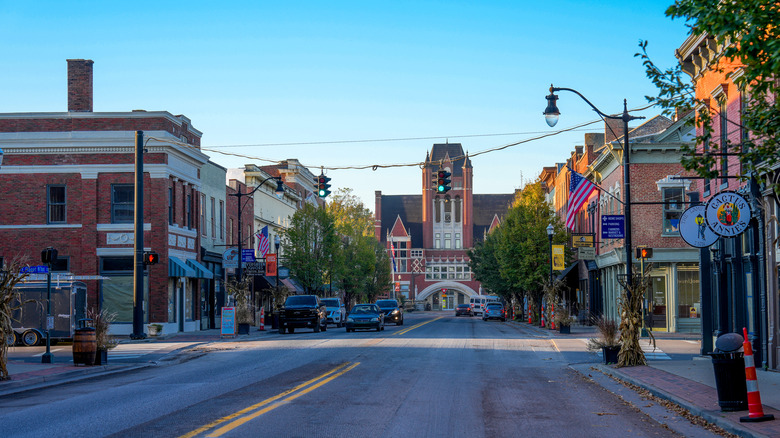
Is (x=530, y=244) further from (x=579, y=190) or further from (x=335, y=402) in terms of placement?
(x=335, y=402)

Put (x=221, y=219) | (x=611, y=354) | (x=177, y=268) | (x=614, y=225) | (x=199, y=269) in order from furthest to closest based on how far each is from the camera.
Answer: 1. (x=221, y=219)
2. (x=199, y=269)
3. (x=177, y=268)
4. (x=614, y=225)
5. (x=611, y=354)

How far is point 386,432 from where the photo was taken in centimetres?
1030

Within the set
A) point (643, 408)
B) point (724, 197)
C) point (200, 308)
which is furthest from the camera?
point (200, 308)

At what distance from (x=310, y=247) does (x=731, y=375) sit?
161ft

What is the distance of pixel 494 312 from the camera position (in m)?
67.1

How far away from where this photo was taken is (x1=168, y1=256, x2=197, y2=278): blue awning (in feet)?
128

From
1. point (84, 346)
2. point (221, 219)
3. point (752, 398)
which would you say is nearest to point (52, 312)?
point (84, 346)

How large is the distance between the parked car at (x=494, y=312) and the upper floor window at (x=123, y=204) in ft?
116

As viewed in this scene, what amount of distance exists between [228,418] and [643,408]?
6.45 metres

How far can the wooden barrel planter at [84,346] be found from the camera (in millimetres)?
20484

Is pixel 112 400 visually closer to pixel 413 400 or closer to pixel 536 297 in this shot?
pixel 413 400

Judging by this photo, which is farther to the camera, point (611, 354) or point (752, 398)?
point (611, 354)

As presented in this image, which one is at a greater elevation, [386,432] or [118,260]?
[118,260]

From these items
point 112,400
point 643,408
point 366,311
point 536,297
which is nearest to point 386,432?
point 643,408
